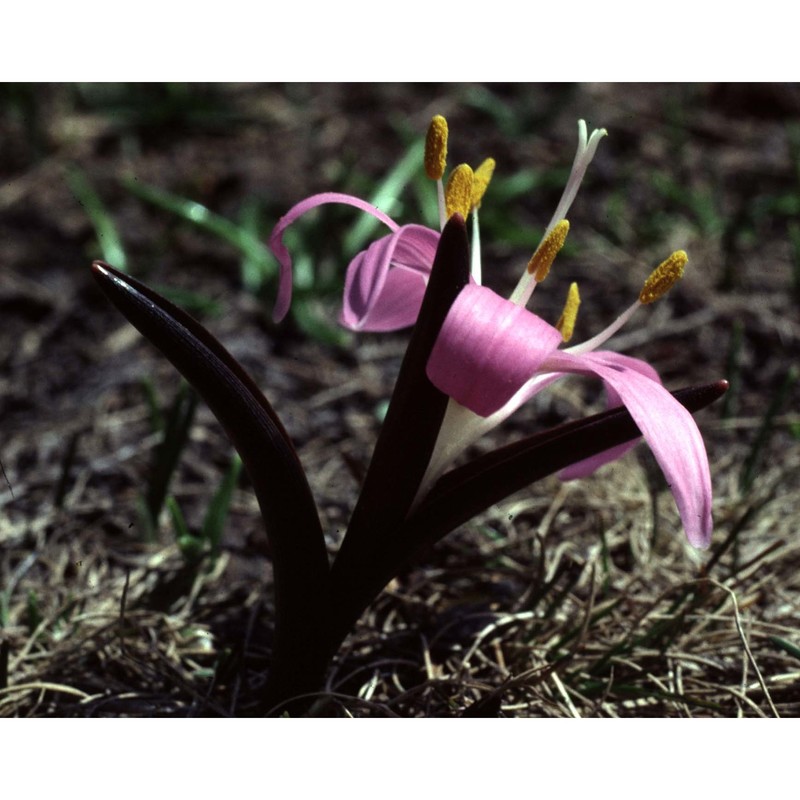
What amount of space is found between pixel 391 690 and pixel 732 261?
1.65 metres

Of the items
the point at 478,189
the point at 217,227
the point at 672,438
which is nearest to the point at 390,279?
the point at 478,189

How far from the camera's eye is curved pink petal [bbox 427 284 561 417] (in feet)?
3.60

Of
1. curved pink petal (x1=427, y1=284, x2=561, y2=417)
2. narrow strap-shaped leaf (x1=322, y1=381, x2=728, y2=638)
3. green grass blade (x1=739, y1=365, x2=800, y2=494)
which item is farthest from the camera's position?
green grass blade (x1=739, y1=365, x2=800, y2=494)

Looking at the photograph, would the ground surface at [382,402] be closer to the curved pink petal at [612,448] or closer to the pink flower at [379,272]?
the curved pink petal at [612,448]

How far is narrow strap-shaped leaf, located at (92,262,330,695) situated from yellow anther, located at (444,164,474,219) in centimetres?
34

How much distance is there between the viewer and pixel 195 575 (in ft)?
6.01

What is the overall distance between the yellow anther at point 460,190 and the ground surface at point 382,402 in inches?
24.0

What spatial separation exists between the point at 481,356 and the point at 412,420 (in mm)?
243

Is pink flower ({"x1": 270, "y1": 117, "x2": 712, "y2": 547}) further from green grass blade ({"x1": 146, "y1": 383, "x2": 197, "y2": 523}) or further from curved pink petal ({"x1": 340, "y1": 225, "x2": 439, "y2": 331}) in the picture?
green grass blade ({"x1": 146, "y1": 383, "x2": 197, "y2": 523})

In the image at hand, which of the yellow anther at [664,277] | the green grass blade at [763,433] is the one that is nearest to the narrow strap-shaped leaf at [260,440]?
the yellow anther at [664,277]

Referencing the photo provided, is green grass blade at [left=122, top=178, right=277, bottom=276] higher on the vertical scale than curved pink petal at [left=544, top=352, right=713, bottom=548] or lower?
lower

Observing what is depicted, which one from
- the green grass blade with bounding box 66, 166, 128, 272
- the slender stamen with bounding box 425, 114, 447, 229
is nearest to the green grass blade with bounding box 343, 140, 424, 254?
the green grass blade with bounding box 66, 166, 128, 272

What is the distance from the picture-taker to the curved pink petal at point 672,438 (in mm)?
1158

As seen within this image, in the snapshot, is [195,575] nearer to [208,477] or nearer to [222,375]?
[208,477]
